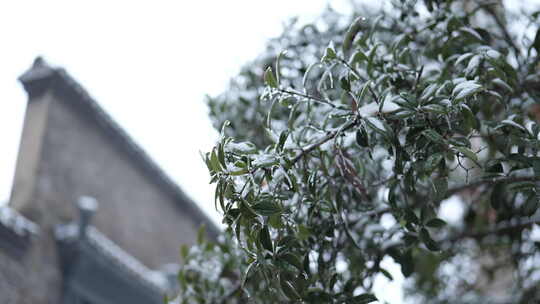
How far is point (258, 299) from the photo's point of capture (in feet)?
8.61

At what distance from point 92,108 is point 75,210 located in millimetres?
1348

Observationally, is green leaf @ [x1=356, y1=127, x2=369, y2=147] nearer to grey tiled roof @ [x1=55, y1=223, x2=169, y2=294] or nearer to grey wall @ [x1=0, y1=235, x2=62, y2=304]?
grey wall @ [x1=0, y1=235, x2=62, y2=304]

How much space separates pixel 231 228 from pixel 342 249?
34.6 inches

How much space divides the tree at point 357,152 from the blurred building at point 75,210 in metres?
3.68

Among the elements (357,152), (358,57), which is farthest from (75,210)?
(358,57)

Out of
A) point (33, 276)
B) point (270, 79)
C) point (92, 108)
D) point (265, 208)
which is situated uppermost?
point (92, 108)

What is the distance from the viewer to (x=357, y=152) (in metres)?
2.49

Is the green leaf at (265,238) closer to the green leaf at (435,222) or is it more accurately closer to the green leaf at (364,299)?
the green leaf at (364,299)

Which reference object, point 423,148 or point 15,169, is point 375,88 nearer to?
point 423,148

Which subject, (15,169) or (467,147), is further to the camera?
(15,169)

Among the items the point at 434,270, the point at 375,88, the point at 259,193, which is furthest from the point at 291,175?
the point at 434,270

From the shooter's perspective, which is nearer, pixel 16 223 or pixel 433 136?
pixel 433 136

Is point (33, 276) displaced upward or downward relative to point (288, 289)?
upward

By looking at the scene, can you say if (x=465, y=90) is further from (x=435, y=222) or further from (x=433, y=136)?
(x=435, y=222)
